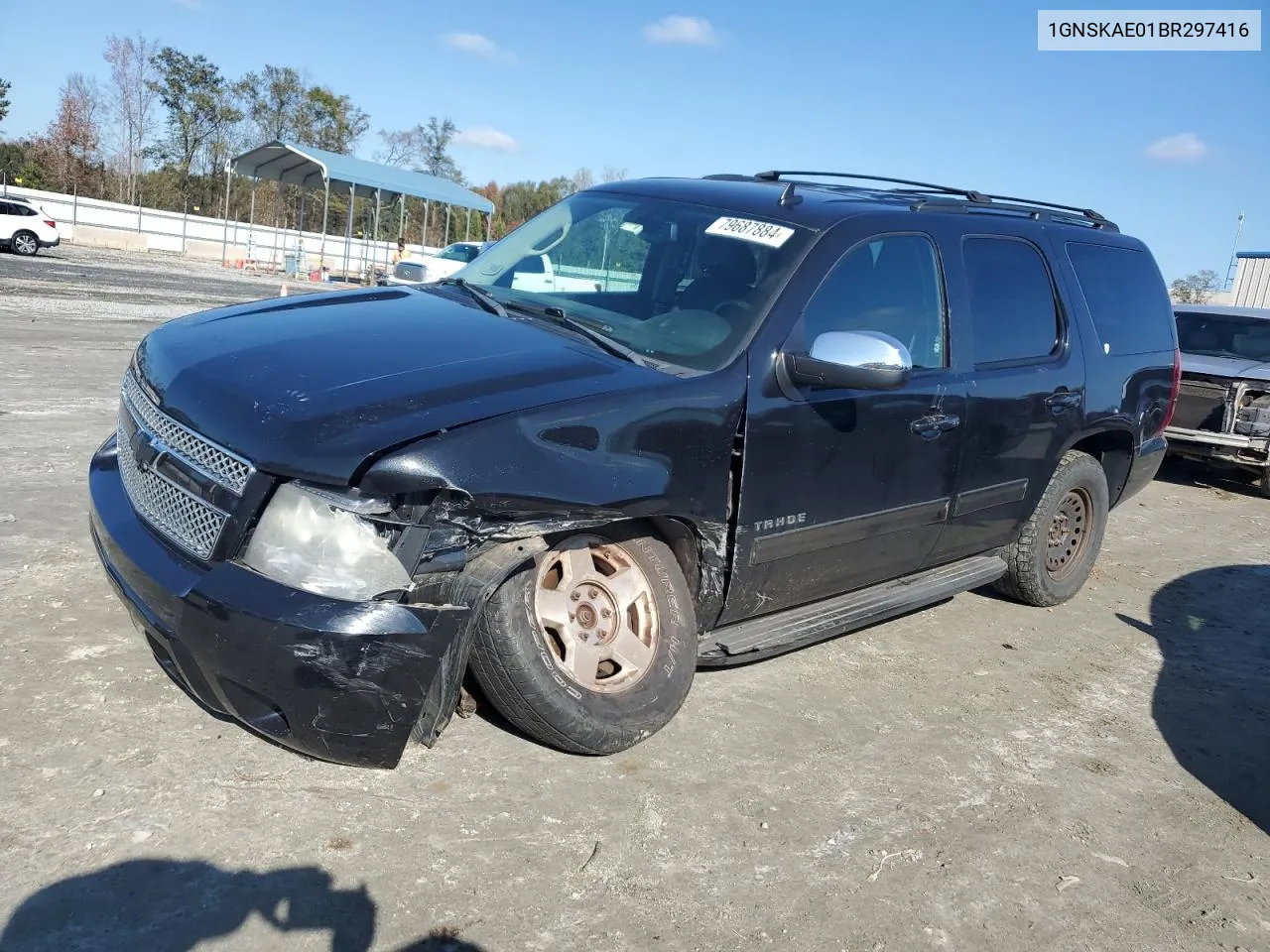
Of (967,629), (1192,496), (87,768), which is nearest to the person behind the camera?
(87,768)

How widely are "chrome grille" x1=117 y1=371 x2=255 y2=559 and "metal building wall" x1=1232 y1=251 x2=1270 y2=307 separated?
31059 mm

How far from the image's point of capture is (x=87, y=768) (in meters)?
2.96

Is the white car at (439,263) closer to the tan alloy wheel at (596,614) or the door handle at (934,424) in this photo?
the door handle at (934,424)

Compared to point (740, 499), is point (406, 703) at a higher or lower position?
lower

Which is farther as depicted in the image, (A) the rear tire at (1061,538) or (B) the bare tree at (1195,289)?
(B) the bare tree at (1195,289)

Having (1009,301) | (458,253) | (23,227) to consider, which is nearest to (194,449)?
(1009,301)

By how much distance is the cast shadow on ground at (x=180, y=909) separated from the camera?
232cm

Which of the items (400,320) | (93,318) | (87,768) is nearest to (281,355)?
(400,320)

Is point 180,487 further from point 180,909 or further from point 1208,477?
point 1208,477

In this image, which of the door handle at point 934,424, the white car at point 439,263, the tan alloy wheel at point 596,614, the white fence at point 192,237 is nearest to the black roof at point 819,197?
the door handle at point 934,424

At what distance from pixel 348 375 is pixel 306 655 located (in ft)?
2.66

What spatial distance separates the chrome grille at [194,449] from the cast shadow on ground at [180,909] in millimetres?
969

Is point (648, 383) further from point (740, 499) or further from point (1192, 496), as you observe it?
point (1192, 496)

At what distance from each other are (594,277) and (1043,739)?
2509 millimetres
